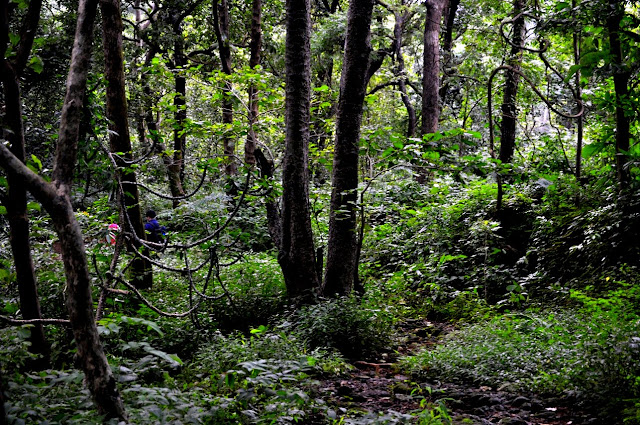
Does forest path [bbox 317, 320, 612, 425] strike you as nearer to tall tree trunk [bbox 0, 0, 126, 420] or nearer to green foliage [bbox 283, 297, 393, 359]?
green foliage [bbox 283, 297, 393, 359]

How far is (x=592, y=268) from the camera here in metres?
6.40

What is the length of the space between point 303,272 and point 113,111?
397 cm

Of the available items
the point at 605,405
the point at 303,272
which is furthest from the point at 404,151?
the point at 605,405

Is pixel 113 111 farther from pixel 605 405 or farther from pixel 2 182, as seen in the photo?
pixel 605 405

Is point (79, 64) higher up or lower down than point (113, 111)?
lower down

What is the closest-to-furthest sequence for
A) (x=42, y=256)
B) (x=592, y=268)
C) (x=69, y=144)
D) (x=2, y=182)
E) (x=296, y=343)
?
(x=69, y=144) < (x=2, y=182) < (x=296, y=343) < (x=592, y=268) < (x=42, y=256)

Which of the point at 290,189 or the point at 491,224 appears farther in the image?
the point at 491,224

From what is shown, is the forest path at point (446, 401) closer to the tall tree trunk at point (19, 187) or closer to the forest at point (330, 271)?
the forest at point (330, 271)

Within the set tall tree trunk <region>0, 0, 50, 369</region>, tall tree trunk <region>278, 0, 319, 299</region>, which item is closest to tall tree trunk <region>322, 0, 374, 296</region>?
tall tree trunk <region>278, 0, 319, 299</region>

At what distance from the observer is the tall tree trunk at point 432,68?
47.1 ft

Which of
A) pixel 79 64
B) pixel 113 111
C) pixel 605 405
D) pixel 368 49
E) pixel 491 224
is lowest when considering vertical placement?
pixel 605 405

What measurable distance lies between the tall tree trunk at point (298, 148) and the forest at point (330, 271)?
0.08 ft

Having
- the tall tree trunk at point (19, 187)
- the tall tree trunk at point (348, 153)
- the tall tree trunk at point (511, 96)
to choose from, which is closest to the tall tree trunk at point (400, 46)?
the tall tree trunk at point (511, 96)

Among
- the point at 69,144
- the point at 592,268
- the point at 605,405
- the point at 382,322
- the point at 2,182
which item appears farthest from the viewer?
the point at 592,268
